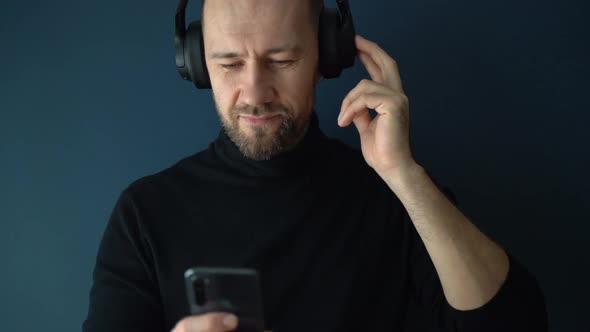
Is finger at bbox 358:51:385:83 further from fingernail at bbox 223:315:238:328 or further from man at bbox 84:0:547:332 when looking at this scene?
fingernail at bbox 223:315:238:328

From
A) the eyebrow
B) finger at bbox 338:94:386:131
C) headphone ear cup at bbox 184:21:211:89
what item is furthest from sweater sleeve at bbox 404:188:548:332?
headphone ear cup at bbox 184:21:211:89

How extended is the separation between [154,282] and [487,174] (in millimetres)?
1046

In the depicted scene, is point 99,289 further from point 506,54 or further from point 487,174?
point 506,54

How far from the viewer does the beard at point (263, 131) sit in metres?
1.15

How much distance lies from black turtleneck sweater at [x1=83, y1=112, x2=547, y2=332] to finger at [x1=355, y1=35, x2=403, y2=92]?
0.78 feet

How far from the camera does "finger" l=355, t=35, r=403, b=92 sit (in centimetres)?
111

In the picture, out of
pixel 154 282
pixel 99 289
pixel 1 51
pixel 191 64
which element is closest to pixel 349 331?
pixel 154 282

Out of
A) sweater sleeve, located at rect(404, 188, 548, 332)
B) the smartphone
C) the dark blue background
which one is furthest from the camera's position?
the dark blue background

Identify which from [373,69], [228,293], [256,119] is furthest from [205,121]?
[228,293]

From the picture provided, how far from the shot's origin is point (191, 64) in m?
1.13

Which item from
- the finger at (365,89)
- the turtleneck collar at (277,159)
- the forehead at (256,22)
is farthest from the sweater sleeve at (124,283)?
the finger at (365,89)

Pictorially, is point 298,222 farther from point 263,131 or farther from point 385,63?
point 385,63

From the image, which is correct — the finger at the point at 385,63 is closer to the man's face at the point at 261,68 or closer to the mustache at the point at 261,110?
the man's face at the point at 261,68

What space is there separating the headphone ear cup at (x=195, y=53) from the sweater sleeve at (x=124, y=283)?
37cm
